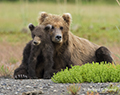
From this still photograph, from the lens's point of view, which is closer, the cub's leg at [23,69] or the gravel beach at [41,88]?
the gravel beach at [41,88]

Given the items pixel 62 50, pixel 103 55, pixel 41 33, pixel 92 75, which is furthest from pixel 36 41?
pixel 103 55

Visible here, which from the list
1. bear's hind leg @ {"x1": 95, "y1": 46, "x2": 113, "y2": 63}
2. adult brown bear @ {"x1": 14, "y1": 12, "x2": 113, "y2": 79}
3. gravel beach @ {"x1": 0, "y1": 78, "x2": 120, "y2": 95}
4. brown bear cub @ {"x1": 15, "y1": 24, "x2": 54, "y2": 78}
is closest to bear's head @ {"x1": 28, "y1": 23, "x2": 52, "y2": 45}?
brown bear cub @ {"x1": 15, "y1": 24, "x2": 54, "y2": 78}

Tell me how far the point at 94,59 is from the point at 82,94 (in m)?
3.68

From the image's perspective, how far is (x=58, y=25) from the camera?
6777 millimetres

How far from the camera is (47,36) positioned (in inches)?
252

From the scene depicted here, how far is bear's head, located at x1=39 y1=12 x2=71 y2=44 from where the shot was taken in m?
6.41

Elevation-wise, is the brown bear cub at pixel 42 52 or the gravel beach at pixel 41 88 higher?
the brown bear cub at pixel 42 52

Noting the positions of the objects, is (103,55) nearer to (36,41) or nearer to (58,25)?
(58,25)

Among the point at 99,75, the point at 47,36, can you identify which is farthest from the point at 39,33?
the point at 99,75

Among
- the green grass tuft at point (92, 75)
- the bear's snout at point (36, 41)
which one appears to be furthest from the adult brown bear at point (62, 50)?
the green grass tuft at point (92, 75)

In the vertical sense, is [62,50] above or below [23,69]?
above

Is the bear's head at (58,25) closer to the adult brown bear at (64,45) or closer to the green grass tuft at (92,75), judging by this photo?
the adult brown bear at (64,45)

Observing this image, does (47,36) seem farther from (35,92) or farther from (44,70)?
(35,92)

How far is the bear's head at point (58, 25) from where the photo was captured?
6412mm
